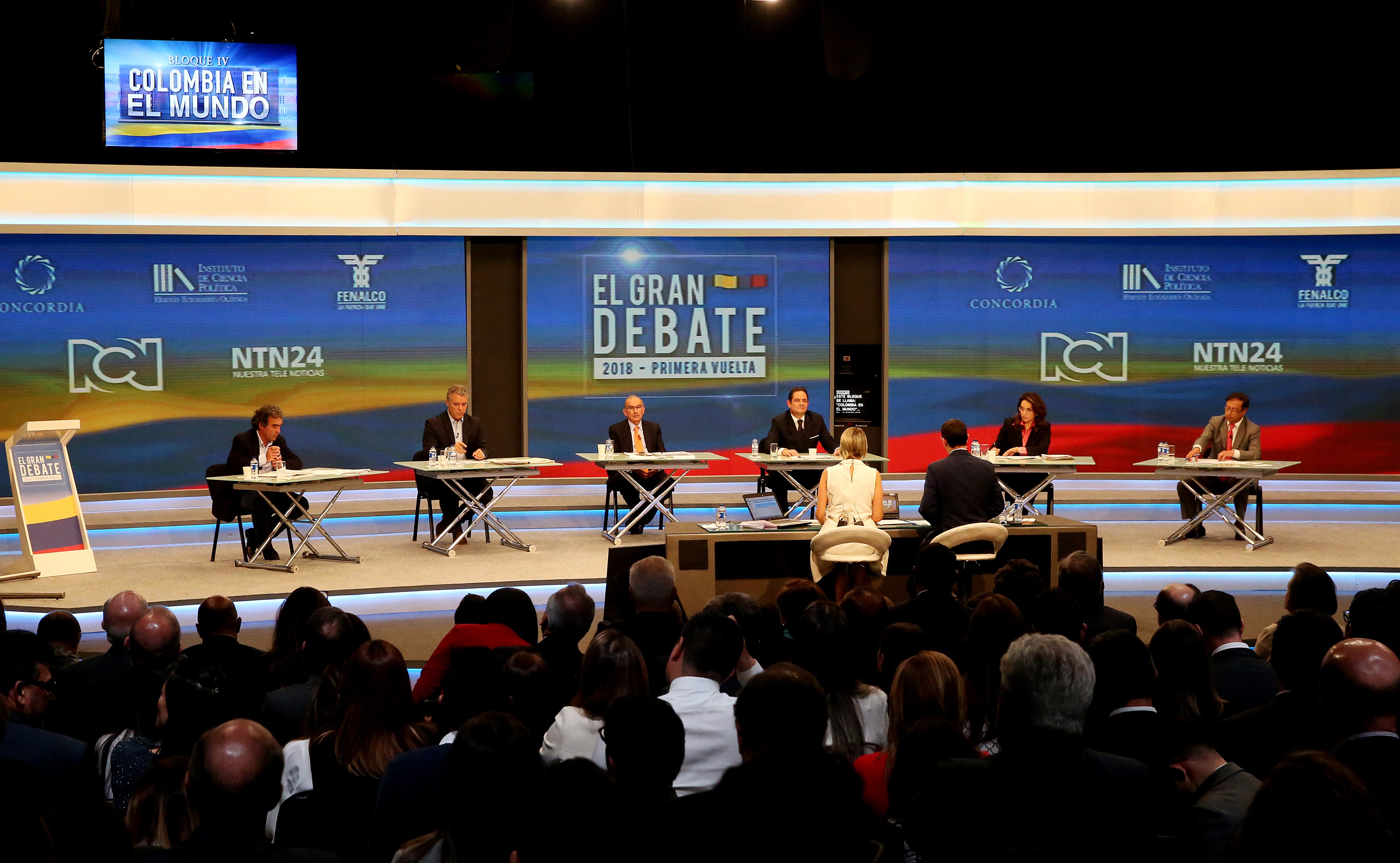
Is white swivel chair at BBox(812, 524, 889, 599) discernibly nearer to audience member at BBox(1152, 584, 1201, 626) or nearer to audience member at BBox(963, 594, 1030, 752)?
audience member at BBox(1152, 584, 1201, 626)

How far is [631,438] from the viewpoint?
9.59m

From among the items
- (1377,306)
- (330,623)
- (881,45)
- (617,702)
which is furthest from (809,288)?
(617,702)

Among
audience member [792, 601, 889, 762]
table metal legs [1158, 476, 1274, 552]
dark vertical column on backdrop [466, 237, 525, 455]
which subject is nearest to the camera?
audience member [792, 601, 889, 762]

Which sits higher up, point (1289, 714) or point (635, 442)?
point (635, 442)

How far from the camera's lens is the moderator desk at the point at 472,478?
323 inches

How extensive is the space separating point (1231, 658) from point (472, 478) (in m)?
6.20

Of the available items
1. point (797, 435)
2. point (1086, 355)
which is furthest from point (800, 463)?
point (1086, 355)

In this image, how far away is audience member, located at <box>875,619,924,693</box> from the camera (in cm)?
337

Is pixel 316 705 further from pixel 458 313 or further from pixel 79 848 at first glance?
pixel 458 313

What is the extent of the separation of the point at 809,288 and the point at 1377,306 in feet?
18.3

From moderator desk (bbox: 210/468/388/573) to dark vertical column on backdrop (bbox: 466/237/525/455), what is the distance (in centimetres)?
318

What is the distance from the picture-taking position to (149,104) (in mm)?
10453

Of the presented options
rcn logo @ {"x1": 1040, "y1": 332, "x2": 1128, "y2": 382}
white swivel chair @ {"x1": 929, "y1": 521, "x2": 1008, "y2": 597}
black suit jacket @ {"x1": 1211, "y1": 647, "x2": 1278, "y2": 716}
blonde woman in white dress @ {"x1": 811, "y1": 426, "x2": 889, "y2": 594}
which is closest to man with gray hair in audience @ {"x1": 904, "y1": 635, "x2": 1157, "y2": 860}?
black suit jacket @ {"x1": 1211, "y1": 647, "x2": 1278, "y2": 716}

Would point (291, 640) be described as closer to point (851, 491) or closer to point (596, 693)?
point (596, 693)
